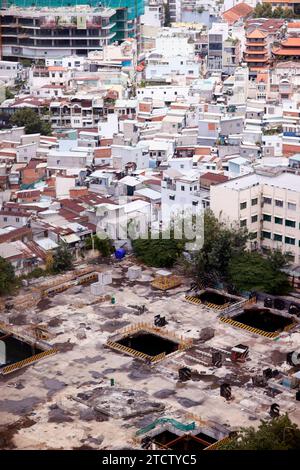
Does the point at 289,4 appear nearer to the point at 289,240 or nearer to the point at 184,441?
the point at 289,240

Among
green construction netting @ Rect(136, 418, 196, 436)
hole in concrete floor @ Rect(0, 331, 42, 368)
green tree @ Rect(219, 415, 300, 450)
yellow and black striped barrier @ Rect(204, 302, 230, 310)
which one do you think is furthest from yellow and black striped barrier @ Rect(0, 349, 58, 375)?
green tree @ Rect(219, 415, 300, 450)

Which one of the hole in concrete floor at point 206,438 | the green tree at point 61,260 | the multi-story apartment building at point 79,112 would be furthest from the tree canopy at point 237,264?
the multi-story apartment building at point 79,112

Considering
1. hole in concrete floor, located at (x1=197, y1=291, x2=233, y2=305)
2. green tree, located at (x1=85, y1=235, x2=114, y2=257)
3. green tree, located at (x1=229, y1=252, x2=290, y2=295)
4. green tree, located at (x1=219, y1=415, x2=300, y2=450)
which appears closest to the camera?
green tree, located at (x1=219, y1=415, x2=300, y2=450)

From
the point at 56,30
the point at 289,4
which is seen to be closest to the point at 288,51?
the point at 56,30

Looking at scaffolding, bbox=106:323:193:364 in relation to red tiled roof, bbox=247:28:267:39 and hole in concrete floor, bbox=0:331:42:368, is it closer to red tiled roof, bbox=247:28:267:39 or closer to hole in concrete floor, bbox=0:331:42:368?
hole in concrete floor, bbox=0:331:42:368

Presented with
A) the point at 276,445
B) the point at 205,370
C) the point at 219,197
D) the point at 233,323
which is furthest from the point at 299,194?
the point at 276,445

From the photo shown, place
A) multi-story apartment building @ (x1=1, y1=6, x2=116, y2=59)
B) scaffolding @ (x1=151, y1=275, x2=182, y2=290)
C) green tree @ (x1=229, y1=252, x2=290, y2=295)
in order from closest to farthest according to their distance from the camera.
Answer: green tree @ (x1=229, y1=252, x2=290, y2=295) → scaffolding @ (x1=151, y1=275, x2=182, y2=290) → multi-story apartment building @ (x1=1, y1=6, x2=116, y2=59)

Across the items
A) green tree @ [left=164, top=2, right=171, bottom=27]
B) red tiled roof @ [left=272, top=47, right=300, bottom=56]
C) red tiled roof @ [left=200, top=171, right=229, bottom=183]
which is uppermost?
green tree @ [left=164, top=2, right=171, bottom=27]
